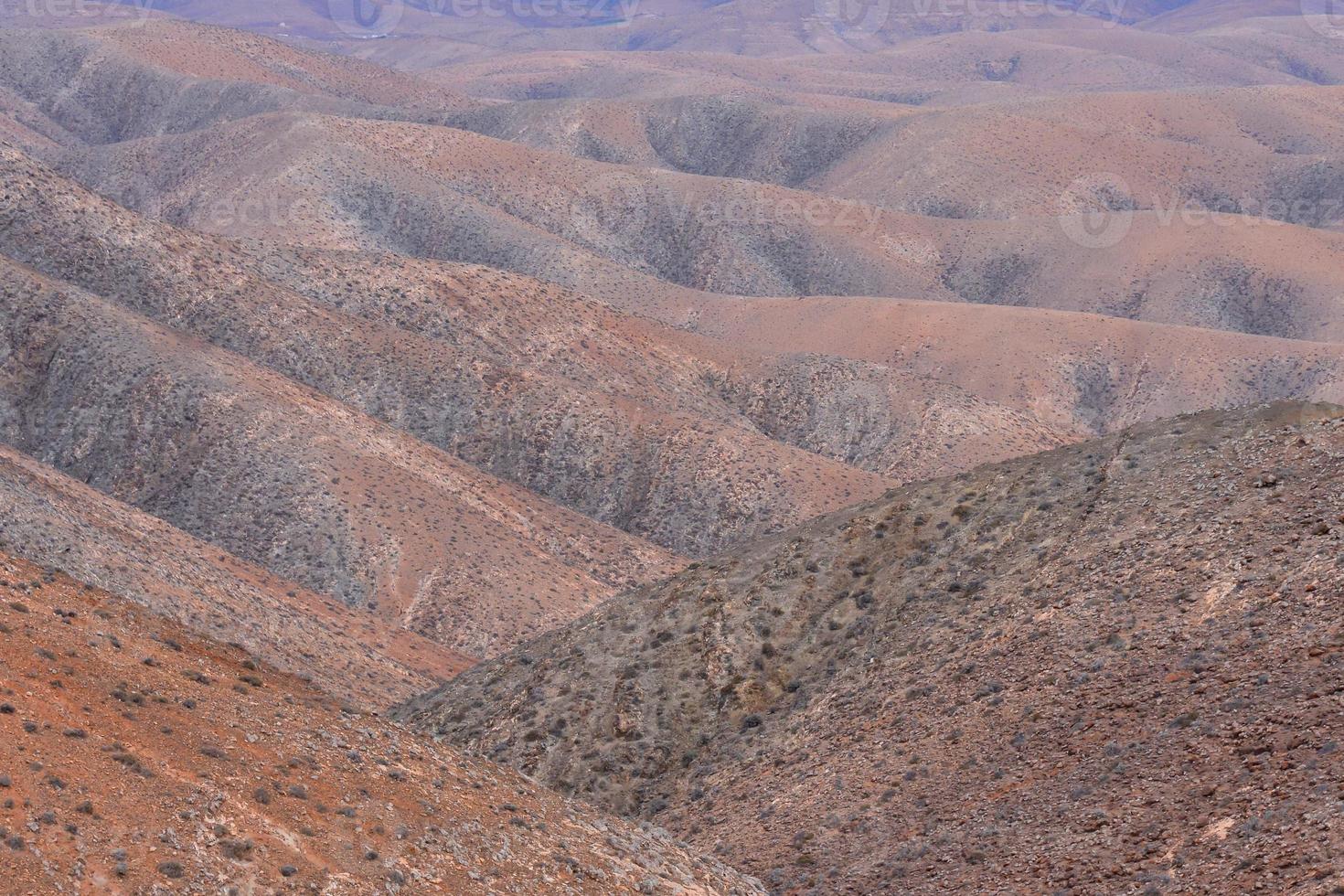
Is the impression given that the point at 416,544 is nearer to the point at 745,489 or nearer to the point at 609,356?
the point at 745,489

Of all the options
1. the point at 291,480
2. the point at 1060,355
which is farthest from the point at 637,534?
the point at 1060,355

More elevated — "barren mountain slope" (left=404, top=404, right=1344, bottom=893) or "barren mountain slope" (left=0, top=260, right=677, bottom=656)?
"barren mountain slope" (left=404, top=404, right=1344, bottom=893)

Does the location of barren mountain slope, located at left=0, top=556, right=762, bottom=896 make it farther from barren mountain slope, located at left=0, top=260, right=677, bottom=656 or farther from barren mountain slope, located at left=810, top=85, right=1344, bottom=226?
barren mountain slope, located at left=810, top=85, right=1344, bottom=226

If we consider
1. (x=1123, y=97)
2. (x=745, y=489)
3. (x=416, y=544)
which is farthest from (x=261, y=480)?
(x=1123, y=97)

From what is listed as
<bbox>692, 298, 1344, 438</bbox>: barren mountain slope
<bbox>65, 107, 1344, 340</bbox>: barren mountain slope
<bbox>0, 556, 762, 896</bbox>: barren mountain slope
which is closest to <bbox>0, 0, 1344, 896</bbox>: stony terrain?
<bbox>0, 556, 762, 896</bbox>: barren mountain slope

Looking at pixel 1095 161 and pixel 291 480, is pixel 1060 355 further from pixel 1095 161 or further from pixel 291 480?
pixel 1095 161
